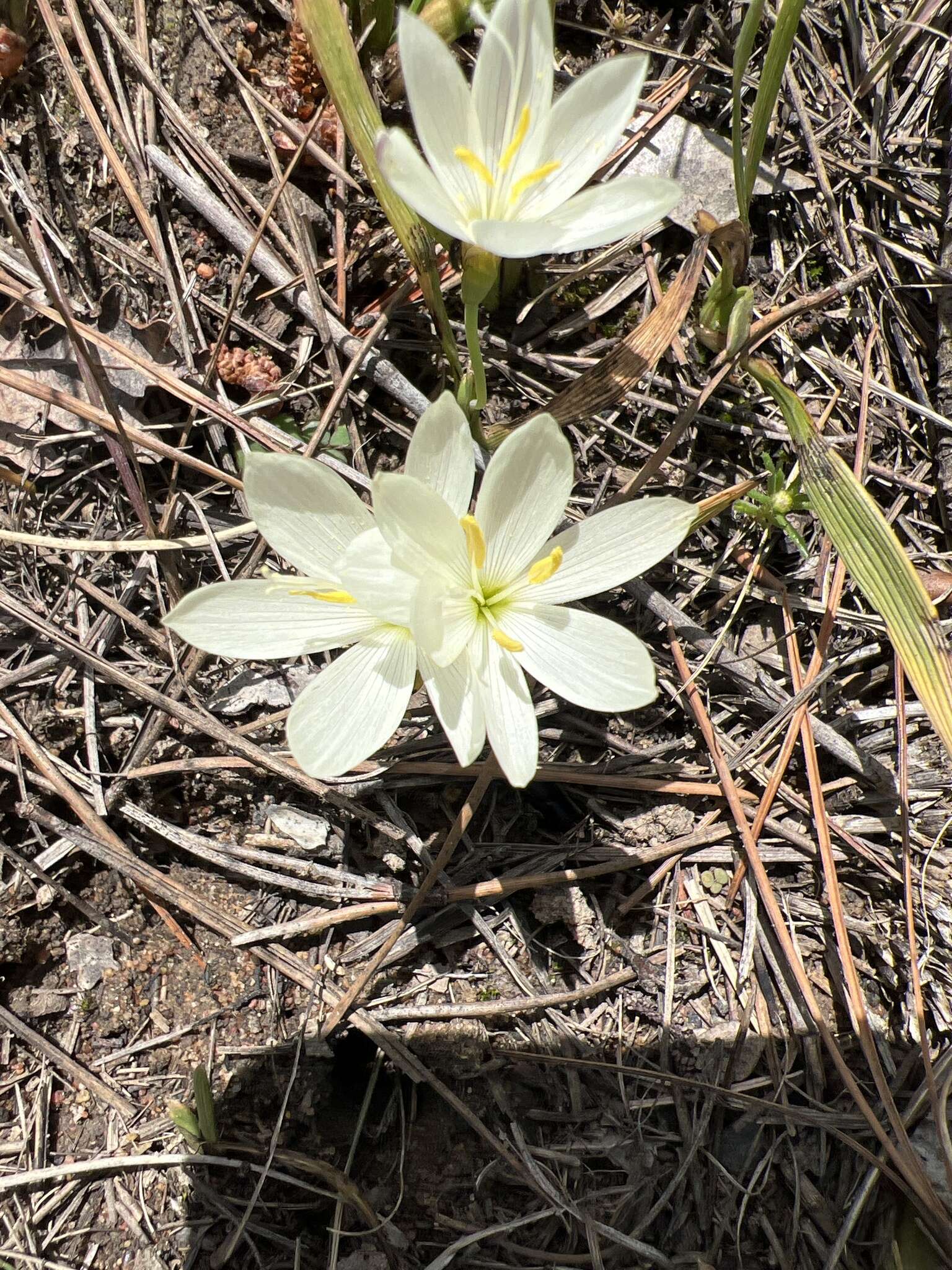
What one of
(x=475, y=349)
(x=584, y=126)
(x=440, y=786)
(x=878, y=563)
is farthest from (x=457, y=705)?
(x=584, y=126)

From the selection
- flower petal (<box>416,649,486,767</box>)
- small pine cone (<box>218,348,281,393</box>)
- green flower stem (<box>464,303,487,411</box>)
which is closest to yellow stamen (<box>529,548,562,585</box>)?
flower petal (<box>416,649,486,767</box>)

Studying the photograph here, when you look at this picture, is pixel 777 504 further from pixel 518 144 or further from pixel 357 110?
pixel 357 110

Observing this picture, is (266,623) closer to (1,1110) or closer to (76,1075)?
(76,1075)

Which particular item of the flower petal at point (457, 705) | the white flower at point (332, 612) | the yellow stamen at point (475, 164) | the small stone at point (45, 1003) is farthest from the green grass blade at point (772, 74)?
the small stone at point (45, 1003)

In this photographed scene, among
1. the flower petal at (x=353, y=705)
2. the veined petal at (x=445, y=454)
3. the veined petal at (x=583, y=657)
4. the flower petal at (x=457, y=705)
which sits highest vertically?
the veined petal at (x=445, y=454)

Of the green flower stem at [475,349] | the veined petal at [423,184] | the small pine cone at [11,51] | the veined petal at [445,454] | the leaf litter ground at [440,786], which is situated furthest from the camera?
the small pine cone at [11,51]

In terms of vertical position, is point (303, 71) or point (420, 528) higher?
point (303, 71)

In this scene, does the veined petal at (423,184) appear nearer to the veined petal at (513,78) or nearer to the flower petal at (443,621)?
the veined petal at (513,78)

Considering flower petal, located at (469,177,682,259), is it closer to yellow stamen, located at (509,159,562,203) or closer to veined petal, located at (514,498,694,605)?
yellow stamen, located at (509,159,562,203)
